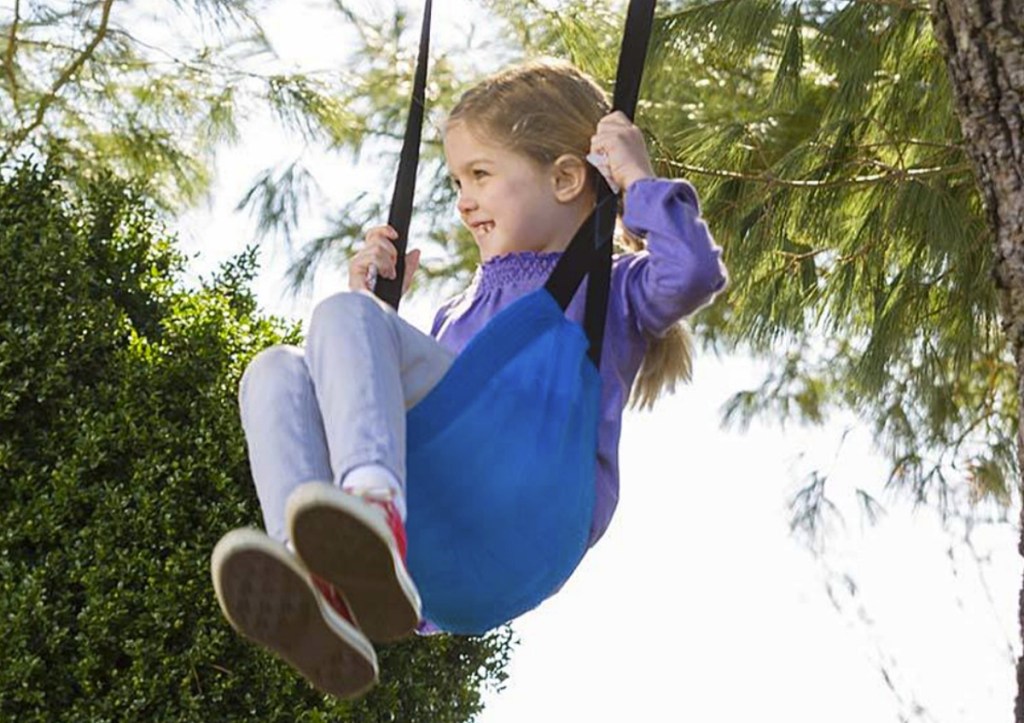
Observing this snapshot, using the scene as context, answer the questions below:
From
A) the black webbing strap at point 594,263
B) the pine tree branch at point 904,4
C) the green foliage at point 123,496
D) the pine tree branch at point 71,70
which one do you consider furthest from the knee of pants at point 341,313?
the pine tree branch at point 71,70

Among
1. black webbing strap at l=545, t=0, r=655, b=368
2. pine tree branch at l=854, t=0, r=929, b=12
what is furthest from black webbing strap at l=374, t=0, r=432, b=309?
pine tree branch at l=854, t=0, r=929, b=12

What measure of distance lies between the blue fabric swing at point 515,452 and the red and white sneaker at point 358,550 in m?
0.15

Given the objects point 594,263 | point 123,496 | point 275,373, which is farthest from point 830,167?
point 275,373

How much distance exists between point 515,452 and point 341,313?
0.85ft

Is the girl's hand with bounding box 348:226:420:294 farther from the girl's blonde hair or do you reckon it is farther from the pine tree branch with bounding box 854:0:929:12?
the pine tree branch with bounding box 854:0:929:12

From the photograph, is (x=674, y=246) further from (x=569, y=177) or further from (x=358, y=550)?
(x=358, y=550)

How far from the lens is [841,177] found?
15.3ft

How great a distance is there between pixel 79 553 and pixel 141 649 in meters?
0.26

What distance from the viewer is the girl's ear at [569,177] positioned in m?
2.47

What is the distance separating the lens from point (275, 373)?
2.07 metres

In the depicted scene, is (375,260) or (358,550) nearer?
(358,550)

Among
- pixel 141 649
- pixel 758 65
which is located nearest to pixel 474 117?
pixel 141 649

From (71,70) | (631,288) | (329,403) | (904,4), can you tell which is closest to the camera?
(329,403)

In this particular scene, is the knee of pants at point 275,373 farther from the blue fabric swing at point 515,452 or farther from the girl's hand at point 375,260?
the girl's hand at point 375,260
